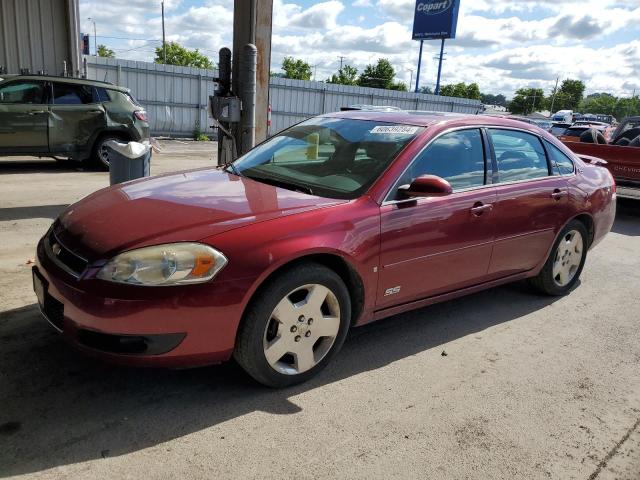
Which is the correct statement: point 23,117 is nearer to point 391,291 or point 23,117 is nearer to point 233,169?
point 233,169

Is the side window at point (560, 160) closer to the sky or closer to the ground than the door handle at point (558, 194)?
closer to the sky

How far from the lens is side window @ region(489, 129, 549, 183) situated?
165 inches

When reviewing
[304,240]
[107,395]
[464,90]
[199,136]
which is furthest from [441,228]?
[464,90]

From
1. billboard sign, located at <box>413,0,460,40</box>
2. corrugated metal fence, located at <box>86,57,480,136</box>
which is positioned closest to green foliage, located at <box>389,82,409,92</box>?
billboard sign, located at <box>413,0,460,40</box>

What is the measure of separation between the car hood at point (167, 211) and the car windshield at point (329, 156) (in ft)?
0.65

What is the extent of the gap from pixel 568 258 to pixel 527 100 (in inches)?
3933

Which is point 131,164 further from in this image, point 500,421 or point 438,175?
point 500,421

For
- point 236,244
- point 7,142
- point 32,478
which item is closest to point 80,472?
point 32,478

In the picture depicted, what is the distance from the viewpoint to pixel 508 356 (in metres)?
3.76

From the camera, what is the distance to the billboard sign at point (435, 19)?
38.1 metres

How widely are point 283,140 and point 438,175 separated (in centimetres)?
128

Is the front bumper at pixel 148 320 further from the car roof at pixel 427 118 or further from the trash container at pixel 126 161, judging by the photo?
the trash container at pixel 126 161

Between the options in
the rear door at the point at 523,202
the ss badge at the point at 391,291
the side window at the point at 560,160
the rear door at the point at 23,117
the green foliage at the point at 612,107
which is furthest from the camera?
the green foliage at the point at 612,107

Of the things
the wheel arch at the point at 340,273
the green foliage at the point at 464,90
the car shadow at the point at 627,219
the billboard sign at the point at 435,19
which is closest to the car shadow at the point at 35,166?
the wheel arch at the point at 340,273
